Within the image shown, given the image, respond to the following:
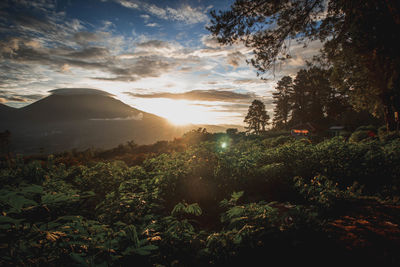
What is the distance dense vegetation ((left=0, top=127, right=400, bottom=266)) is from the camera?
1679mm

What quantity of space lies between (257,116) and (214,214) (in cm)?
5068

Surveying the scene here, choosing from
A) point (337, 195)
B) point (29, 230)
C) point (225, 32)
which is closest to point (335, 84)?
point (225, 32)

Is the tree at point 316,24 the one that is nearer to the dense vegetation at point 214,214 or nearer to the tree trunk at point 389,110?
the dense vegetation at point 214,214

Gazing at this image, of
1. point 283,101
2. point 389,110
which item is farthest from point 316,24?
point 283,101

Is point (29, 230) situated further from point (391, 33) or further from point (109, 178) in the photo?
point (391, 33)

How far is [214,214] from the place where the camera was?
12.5 ft

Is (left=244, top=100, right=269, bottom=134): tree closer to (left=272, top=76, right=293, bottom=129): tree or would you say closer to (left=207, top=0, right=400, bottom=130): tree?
(left=272, top=76, right=293, bottom=129): tree

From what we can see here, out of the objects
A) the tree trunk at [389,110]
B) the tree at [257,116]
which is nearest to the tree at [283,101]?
A: the tree at [257,116]

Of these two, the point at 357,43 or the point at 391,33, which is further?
the point at 357,43

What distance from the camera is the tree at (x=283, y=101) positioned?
47.4 m

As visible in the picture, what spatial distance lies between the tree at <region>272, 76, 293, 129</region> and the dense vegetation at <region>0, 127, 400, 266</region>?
Answer: 45.6m

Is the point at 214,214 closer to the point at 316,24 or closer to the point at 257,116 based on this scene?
the point at 316,24

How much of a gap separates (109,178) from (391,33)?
880 centimetres

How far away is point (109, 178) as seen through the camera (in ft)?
14.5
